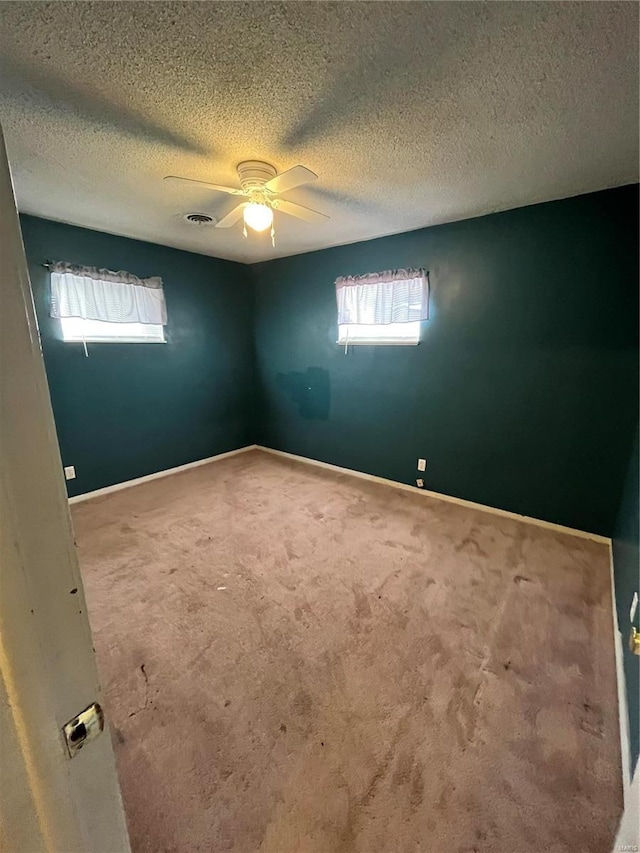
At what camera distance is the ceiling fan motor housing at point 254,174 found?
5.86 ft

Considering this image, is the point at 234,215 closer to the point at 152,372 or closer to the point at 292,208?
the point at 292,208

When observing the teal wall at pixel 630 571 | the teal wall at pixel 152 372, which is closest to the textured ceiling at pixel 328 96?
the teal wall at pixel 152 372

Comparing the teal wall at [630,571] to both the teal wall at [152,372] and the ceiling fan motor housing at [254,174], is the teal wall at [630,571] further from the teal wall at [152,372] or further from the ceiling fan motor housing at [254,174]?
the teal wall at [152,372]

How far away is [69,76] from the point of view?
126 centimetres

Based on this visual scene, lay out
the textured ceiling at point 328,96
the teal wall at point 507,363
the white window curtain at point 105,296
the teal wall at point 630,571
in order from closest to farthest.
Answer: the textured ceiling at point 328,96
the teal wall at point 630,571
the teal wall at point 507,363
the white window curtain at point 105,296

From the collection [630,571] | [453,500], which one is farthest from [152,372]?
[630,571]

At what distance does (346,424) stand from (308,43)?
2.85 m

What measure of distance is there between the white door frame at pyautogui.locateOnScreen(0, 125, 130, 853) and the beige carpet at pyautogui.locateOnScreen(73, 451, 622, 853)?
0.96 meters

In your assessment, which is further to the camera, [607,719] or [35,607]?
[607,719]

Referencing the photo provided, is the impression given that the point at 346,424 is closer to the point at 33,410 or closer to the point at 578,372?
the point at 578,372

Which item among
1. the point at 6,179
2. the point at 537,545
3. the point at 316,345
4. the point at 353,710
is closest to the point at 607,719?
the point at 353,710

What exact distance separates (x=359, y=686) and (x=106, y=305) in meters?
3.33

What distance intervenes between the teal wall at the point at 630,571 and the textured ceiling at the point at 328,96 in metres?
1.71

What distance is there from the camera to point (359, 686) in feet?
4.87
